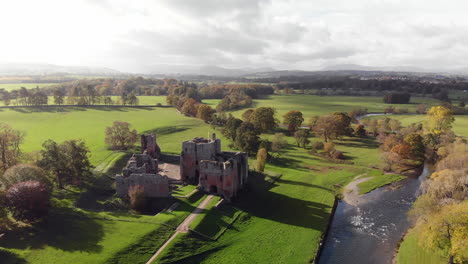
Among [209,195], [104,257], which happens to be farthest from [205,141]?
[104,257]

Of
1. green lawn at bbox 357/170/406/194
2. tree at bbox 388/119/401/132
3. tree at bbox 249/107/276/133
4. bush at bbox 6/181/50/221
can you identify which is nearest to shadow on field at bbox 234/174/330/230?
green lawn at bbox 357/170/406/194

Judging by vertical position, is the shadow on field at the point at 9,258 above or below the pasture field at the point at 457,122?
below

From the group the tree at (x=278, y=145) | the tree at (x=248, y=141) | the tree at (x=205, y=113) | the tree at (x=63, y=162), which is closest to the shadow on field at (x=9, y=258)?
the tree at (x=63, y=162)

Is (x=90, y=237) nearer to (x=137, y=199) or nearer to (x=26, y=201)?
(x=137, y=199)

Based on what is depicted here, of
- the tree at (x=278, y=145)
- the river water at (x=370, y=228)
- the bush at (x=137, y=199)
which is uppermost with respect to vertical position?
the tree at (x=278, y=145)

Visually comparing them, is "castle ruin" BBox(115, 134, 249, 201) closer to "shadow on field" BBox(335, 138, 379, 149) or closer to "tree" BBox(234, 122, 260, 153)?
"tree" BBox(234, 122, 260, 153)

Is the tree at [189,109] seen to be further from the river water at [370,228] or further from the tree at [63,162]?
the river water at [370,228]
